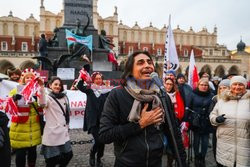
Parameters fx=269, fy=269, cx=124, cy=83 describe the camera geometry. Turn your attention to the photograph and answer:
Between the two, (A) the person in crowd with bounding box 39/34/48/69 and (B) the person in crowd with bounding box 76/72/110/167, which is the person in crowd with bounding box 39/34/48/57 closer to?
(A) the person in crowd with bounding box 39/34/48/69

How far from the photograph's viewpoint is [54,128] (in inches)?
157

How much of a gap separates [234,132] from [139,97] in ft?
6.57

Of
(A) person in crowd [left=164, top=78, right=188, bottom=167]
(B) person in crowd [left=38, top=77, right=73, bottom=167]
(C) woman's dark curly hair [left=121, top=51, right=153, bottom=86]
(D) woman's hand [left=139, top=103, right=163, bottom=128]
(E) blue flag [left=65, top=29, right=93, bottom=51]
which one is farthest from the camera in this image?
(E) blue flag [left=65, top=29, right=93, bottom=51]

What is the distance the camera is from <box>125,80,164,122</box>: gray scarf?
2162 mm

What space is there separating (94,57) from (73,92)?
589 centimetres

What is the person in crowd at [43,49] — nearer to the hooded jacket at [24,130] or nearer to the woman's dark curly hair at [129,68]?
the hooded jacket at [24,130]

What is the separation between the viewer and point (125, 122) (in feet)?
7.55

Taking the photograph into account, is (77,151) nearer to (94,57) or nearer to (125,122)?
(125,122)

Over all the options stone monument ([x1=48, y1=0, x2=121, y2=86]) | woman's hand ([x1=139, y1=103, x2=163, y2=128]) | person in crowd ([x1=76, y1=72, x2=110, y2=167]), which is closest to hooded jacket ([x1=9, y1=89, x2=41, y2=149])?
person in crowd ([x1=76, y1=72, x2=110, y2=167])

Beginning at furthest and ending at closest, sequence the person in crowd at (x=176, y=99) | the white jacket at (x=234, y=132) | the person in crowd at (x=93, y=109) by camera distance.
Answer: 1. the person in crowd at (x=176, y=99)
2. the person in crowd at (x=93, y=109)
3. the white jacket at (x=234, y=132)

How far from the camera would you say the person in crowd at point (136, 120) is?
2172 millimetres

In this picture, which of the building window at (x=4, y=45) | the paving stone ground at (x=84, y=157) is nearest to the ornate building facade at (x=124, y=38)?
the building window at (x=4, y=45)

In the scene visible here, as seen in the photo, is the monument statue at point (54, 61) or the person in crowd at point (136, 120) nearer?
the person in crowd at point (136, 120)

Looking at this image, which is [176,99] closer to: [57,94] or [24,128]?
[57,94]
